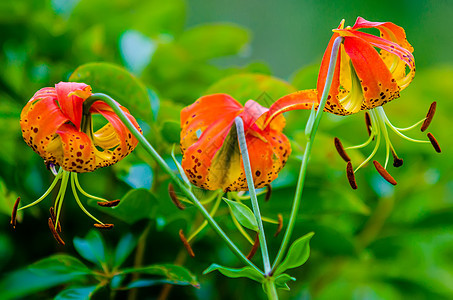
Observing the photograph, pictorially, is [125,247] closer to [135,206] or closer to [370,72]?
[135,206]

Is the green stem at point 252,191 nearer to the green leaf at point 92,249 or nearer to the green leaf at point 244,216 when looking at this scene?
the green leaf at point 244,216

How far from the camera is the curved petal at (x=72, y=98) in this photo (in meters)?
Result: 0.37

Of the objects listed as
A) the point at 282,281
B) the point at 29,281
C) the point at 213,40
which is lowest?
the point at 29,281

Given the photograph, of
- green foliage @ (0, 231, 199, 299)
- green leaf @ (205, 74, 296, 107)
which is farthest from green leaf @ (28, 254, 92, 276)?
green leaf @ (205, 74, 296, 107)

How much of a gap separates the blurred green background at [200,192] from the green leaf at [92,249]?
0.03 metres

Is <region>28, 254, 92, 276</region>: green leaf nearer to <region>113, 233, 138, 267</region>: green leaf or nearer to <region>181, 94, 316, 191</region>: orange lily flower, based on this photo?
<region>113, 233, 138, 267</region>: green leaf

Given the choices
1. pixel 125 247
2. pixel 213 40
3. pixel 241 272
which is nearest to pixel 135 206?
pixel 125 247

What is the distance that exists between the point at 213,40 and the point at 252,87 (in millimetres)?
302

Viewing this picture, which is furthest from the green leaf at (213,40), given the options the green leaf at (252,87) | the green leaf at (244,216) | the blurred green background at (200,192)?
the green leaf at (244,216)

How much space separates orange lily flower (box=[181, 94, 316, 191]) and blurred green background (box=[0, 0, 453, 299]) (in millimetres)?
72

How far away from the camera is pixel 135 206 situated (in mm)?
484

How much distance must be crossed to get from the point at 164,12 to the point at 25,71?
0.31 m

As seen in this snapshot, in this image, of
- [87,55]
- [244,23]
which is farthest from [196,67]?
[244,23]

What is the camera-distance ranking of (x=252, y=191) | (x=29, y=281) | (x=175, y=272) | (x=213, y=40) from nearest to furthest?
(x=252, y=191), (x=175, y=272), (x=29, y=281), (x=213, y=40)
